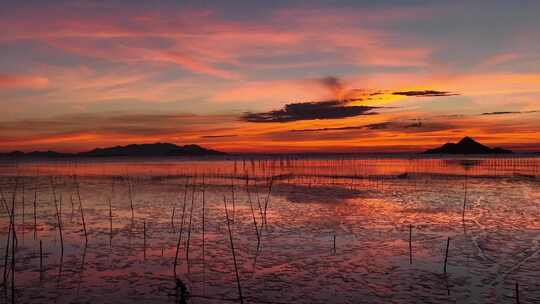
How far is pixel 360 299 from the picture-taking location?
10.4 m

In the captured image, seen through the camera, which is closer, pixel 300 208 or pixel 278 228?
pixel 278 228

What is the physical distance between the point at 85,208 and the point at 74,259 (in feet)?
36.1

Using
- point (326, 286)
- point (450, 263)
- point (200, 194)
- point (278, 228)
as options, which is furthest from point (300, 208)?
point (326, 286)

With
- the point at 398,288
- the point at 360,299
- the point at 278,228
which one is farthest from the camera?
the point at 278,228

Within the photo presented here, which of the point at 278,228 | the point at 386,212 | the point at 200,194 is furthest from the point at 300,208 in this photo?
the point at 200,194

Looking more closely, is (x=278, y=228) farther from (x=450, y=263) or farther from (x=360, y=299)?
(x=360, y=299)

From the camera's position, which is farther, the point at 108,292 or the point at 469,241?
the point at 469,241

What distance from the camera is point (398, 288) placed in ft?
36.3

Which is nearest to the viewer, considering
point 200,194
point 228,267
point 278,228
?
point 228,267

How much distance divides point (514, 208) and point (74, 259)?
1974 centimetres

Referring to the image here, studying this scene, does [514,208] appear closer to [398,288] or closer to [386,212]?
[386,212]

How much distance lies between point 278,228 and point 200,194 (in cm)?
1288

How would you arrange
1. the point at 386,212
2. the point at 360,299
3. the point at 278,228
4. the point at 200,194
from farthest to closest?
the point at 200,194 < the point at 386,212 < the point at 278,228 < the point at 360,299

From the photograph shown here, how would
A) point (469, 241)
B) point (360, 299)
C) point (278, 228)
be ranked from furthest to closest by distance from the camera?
point (278, 228), point (469, 241), point (360, 299)
